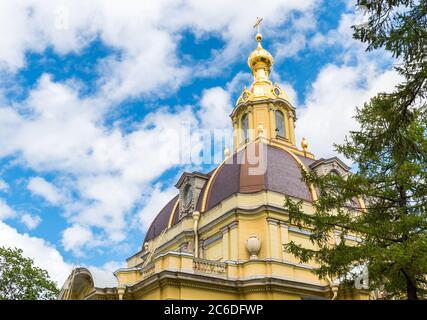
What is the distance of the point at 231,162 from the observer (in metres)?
31.5

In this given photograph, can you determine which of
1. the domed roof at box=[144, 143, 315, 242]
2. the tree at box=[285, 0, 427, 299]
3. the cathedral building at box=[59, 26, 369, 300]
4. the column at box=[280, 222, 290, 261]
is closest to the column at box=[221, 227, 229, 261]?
the cathedral building at box=[59, 26, 369, 300]

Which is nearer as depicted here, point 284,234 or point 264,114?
point 284,234

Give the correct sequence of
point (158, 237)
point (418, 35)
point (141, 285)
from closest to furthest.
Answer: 1. point (418, 35)
2. point (141, 285)
3. point (158, 237)

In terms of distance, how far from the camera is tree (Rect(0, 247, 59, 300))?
3403 centimetres

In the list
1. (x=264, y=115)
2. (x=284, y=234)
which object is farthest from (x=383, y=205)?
(x=264, y=115)

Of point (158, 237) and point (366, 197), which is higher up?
point (158, 237)

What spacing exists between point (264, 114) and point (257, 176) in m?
10.9

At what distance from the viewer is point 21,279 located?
34531 millimetres

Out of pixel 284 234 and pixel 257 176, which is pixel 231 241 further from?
pixel 257 176

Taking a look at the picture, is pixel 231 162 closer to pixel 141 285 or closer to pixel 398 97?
pixel 141 285

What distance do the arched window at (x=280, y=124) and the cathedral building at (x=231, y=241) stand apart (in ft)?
3.38

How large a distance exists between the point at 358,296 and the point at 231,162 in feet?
36.2

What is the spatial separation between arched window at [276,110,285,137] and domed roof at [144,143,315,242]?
21.2ft
